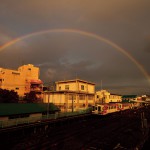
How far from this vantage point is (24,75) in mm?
81375

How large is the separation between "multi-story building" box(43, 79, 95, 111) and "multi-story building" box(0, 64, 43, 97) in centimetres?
1583

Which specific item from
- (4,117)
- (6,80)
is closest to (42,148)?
(4,117)

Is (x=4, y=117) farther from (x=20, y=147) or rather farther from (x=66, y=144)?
(x=66, y=144)

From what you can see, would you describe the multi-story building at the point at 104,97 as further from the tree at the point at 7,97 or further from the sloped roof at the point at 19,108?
the sloped roof at the point at 19,108

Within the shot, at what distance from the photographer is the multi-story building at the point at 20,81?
71438 millimetres

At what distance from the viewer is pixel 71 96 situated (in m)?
54.8

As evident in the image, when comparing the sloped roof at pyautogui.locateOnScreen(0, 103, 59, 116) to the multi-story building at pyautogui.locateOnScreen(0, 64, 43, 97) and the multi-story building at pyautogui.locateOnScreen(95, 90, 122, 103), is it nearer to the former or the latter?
the multi-story building at pyautogui.locateOnScreen(0, 64, 43, 97)

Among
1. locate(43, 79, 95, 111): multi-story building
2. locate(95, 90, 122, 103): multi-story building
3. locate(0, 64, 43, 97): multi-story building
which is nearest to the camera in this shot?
locate(43, 79, 95, 111): multi-story building

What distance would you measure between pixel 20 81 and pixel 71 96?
3344 cm

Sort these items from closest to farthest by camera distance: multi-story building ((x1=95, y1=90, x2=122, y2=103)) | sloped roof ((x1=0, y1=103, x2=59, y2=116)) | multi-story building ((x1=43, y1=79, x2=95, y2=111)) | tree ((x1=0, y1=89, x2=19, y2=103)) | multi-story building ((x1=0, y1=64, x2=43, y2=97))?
sloped roof ((x1=0, y1=103, x2=59, y2=116)) < multi-story building ((x1=43, y1=79, x2=95, y2=111)) < tree ((x1=0, y1=89, x2=19, y2=103)) < multi-story building ((x1=0, y1=64, x2=43, y2=97)) < multi-story building ((x1=95, y1=90, x2=122, y2=103))

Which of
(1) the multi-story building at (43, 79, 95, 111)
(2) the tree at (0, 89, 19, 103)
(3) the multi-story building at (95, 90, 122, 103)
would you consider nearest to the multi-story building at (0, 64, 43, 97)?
(2) the tree at (0, 89, 19, 103)

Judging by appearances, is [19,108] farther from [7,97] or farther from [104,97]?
[104,97]

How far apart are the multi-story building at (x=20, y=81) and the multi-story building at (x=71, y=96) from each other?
1583 centimetres

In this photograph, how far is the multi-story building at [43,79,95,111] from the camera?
53016mm
